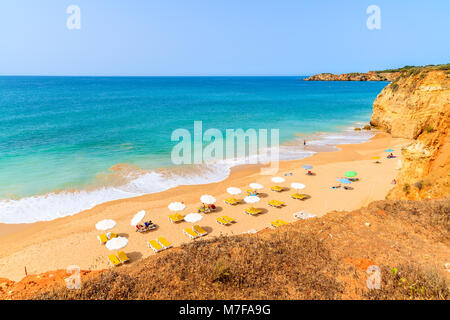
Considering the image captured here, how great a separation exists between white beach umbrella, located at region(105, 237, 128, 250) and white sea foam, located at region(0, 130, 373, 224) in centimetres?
589

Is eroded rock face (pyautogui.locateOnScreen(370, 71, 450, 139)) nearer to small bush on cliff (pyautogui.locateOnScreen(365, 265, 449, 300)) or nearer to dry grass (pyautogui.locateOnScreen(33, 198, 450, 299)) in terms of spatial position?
dry grass (pyautogui.locateOnScreen(33, 198, 450, 299))

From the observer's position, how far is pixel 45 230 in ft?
46.3

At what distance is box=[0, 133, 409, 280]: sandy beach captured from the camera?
39.0ft

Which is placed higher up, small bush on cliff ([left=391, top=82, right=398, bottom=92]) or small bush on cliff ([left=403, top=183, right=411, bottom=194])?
small bush on cliff ([left=391, top=82, right=398, bottom=92])

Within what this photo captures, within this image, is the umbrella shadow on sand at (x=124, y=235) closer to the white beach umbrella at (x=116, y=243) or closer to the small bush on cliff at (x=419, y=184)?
the white beach umbrella at (x=116, y=243)

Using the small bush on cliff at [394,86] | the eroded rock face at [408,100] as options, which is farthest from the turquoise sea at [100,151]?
the small bush on cliff at [394,86]

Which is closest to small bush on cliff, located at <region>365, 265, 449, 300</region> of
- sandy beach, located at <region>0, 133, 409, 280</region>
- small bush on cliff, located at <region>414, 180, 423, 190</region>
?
sandy beach, located at <region>0, 133, 409, 280</region>

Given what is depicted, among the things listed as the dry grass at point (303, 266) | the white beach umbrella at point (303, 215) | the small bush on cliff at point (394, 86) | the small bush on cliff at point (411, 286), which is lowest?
the white beach umbrella at point (303, 215)

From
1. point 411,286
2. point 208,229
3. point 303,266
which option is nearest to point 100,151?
point 208,229

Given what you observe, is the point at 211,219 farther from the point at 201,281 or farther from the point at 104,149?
the point at 104,149

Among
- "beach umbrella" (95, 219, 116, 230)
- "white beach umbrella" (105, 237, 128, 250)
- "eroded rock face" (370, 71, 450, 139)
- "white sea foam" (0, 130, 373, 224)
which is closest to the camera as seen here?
"white beach umbrella" (105, 237, 128, 250)

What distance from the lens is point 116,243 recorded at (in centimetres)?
1201

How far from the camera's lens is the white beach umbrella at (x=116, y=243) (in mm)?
11788

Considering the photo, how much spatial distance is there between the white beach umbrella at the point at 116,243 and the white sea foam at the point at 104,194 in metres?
5.89
